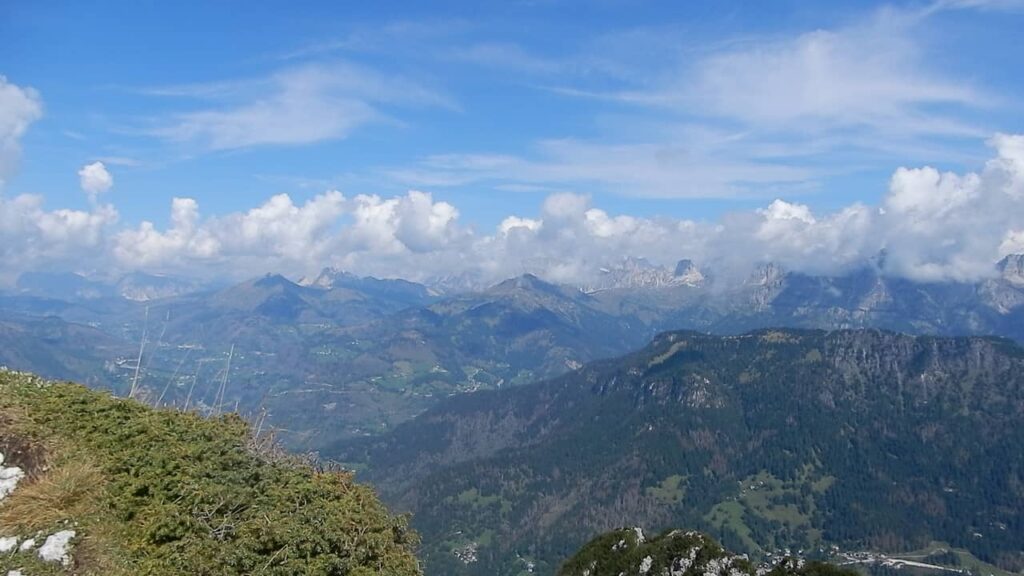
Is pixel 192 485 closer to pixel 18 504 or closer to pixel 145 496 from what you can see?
pixel 145 496

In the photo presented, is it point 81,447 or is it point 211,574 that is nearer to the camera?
point 211,574

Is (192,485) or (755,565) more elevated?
(192,485)

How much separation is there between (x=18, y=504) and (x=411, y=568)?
9.96 meters

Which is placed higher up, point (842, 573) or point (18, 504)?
→ point (18, 504)

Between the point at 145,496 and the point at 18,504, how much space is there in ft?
8.89

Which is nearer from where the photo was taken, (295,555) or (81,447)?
(295,555)

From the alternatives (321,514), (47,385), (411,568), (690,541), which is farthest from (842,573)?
(47,385)

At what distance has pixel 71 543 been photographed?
15.1 meters

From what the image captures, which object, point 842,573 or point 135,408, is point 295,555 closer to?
point 135,408

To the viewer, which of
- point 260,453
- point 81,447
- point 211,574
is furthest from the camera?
point 260,453

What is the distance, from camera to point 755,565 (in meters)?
36.3

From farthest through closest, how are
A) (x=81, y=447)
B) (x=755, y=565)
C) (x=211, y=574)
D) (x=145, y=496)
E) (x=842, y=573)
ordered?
(x=755, y=565) < (x=842, y=573) < (x=81, y=447) < (x=145, y=496) < (x=211, y=574)

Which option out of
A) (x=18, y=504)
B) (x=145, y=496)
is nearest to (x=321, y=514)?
(x=145, y=496)

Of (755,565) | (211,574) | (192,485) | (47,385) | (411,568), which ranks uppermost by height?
(47,385)
